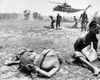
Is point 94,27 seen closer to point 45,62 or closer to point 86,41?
point 86,41

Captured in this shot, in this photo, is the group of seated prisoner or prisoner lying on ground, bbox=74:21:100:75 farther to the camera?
prisoner lying on ground, bbox=74:21:100:75

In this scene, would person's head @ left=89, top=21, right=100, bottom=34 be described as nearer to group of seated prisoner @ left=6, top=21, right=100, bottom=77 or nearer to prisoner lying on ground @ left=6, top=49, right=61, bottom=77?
group of seated prisoner @ left=6, top=21, right=100, bottom=77

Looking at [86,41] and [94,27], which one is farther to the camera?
[86,41]

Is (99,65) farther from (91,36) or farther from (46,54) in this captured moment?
(46,54)

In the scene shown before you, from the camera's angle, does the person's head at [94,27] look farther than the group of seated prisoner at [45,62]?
Yes

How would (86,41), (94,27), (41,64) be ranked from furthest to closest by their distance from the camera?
(86,41) → (94,27) → (41,64)

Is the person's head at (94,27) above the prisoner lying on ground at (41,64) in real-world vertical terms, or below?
above

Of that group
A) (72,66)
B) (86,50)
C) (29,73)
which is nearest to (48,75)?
(29,73)

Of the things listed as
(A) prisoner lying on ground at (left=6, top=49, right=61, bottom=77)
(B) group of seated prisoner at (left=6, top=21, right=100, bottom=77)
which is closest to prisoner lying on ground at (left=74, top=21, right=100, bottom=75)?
(B) group of seated prisoner at (left=6, top=21, right=100, bottom=77)

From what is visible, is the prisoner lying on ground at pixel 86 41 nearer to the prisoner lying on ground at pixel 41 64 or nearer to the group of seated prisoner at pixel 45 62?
the group of seated prisoner at pixel 45 62

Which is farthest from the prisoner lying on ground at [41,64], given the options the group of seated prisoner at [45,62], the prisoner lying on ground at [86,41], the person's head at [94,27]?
the person's head at [94,27]

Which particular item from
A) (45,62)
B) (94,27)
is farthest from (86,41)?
(45,62)

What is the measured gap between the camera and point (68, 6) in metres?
31.8

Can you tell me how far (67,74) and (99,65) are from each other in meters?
1.06
